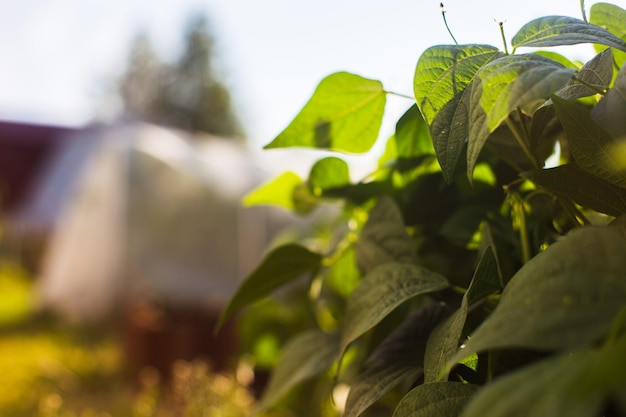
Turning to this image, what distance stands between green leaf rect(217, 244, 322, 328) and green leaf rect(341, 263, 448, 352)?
0.23 ft

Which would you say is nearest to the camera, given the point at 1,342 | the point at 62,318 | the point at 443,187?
the point at 443,187

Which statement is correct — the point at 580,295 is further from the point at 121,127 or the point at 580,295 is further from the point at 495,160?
the point at 121,127

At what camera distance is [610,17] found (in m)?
0.30

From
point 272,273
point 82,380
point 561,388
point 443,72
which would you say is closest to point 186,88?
point 82,380

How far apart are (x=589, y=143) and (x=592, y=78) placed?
30 mm

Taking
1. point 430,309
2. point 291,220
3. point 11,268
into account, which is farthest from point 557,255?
point 11,268

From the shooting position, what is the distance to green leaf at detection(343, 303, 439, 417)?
0.26 metres

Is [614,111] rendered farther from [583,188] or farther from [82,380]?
[82,380]

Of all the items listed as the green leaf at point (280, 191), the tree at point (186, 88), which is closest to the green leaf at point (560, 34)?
the green leaf at point (280, 191)

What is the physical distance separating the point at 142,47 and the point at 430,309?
49.0 ft

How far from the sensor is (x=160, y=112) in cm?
1351

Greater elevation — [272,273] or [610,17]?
[610,17]

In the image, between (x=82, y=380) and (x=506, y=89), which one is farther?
(x=82, y=380)

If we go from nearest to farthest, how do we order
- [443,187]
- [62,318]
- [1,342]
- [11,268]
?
[443,187] < [1,342] < [62,318] < [11,268]
